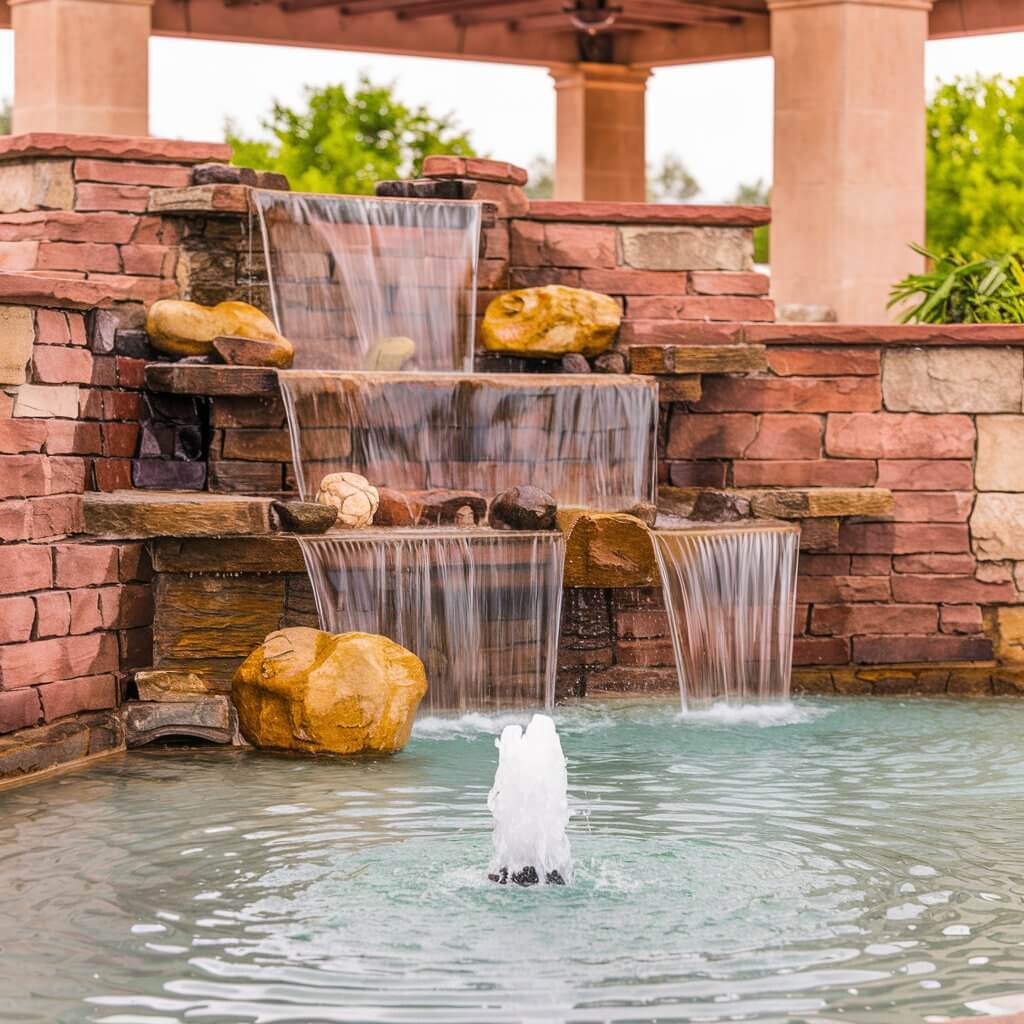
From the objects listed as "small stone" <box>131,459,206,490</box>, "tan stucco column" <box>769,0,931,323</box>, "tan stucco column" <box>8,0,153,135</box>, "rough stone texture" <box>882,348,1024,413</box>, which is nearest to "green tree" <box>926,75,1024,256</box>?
"tan stucco column" <box>769,0,931,323</box>

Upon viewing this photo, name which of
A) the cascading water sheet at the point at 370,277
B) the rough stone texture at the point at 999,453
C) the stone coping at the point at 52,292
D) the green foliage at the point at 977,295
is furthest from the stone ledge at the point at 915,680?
the stone coping at the point at 52,292

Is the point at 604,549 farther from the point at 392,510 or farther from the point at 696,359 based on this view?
the point at 696,359

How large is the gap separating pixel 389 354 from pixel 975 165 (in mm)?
22912

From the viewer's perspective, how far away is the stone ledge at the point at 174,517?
8156 millimetres

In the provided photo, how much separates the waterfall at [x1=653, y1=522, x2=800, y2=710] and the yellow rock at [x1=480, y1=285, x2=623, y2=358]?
1.62 meters

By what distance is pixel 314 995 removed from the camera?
454cm

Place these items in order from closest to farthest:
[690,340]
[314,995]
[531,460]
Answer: [314,995]
[531,460]
[690,340]

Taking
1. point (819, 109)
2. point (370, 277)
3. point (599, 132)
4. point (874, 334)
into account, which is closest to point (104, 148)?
point (370, 277)

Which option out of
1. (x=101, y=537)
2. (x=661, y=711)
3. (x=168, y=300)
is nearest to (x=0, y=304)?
(x=101, y=537)

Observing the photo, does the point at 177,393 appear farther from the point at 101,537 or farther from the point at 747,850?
the point at 747,850

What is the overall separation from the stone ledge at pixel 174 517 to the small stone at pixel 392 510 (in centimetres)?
103

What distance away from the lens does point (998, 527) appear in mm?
10227

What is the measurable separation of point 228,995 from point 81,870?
1.45m

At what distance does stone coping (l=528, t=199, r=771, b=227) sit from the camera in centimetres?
1098
